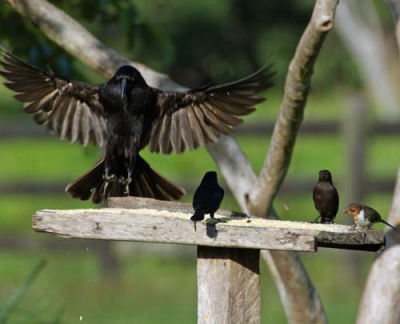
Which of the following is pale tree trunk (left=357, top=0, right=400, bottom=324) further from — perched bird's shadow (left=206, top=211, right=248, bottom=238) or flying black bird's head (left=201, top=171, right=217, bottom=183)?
flying black bird's head (left=201, top=171, right=217, bottom=183)

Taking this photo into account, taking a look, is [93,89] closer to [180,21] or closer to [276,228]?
[276,228]

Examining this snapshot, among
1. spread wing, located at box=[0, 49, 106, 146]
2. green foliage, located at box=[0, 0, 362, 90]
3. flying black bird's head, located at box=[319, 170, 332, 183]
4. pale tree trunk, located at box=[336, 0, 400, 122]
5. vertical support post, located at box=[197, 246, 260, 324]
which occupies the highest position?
pale tree trunk, located at box=[336, 0, 400, 122]

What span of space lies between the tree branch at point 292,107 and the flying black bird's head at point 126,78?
2.50ft

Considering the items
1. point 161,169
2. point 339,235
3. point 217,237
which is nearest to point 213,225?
point 217,237

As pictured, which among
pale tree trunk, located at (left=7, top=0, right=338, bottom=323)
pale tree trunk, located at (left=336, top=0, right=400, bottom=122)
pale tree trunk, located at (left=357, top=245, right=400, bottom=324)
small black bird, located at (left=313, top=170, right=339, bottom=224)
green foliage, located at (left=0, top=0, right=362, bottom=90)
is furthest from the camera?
pale tree trunk, located at (left=336, top=0, right=400, bottom=122)

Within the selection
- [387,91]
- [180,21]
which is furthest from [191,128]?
[387,91]

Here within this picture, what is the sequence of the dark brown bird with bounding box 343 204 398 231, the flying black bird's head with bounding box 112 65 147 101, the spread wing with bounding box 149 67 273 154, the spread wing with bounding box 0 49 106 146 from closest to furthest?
1. the dark brown bird with bounding box 343 204 398 231
2. the flying black bird's head with bounding box 112 65 147 101
3. the spread wing with bounding box 149 67 273 154
4. the spread wing with bounding box 0 49 106 146

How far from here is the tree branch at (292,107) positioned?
4156 mm

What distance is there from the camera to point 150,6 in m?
25.3

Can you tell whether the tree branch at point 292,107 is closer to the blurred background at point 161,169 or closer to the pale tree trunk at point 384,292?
the blurred background at point 161,169

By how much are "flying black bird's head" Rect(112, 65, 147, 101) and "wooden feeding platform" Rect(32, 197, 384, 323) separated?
1000 mm

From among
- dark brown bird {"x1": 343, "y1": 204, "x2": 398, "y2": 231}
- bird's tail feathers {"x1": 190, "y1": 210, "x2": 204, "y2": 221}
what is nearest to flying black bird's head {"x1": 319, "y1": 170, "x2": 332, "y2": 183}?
dark brown bird {"x1": 343, "y1": 204, "x2": 398, "y2": 231}

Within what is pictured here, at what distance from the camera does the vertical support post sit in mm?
4051

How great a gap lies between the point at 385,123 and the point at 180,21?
17655 mm
